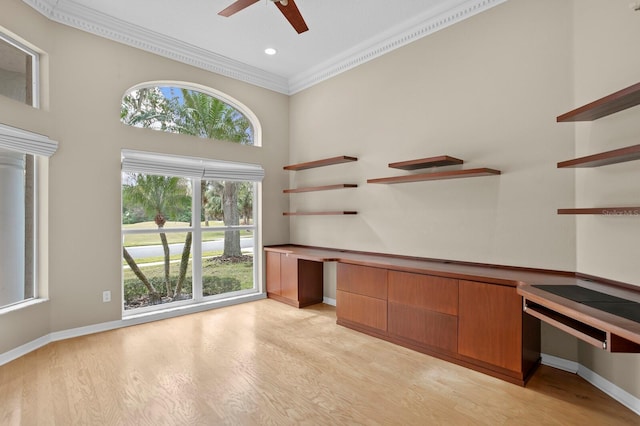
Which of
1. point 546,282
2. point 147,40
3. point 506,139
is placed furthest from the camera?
point 147,40

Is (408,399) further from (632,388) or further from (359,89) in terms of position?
(359,89)

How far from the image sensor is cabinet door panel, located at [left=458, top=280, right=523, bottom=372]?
243cm

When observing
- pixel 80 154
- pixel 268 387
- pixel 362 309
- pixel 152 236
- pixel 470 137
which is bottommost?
pixel 268 387

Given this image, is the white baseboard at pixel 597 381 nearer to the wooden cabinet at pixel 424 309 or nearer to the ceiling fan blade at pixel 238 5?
the wooden cabinet at pixel 424 309

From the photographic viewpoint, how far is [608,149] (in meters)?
2.32

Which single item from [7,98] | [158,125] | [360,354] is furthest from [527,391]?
[7,98]

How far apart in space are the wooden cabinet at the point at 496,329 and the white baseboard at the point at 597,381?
139 millimetres

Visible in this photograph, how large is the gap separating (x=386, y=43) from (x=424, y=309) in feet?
10.2

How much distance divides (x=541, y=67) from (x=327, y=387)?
3.21 metres

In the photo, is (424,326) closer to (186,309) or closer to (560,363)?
(560,363)

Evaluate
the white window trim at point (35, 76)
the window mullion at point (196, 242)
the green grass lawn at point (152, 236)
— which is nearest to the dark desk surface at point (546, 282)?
the window mullion at point (196, 242)

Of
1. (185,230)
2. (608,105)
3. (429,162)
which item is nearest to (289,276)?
(185,230)

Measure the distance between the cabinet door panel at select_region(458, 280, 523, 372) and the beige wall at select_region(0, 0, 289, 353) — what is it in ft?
12.1

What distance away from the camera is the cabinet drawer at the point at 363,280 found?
3352 mm
